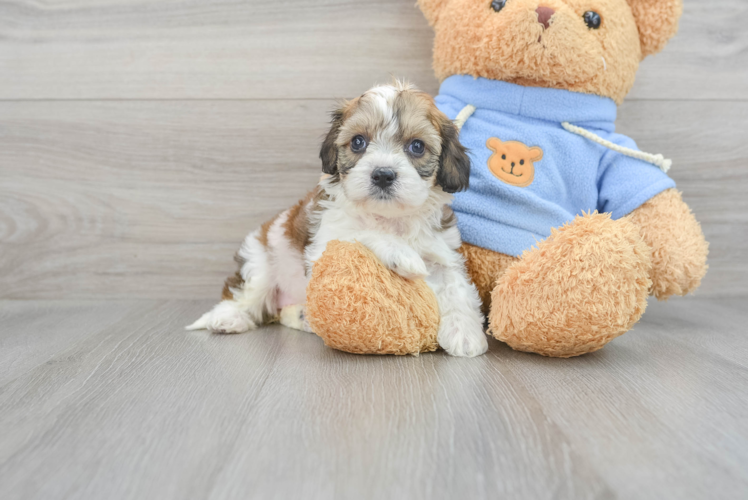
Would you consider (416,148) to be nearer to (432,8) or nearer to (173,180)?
(432,8)

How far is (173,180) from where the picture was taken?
91.2 inches

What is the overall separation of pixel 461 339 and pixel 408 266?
10.0 inches

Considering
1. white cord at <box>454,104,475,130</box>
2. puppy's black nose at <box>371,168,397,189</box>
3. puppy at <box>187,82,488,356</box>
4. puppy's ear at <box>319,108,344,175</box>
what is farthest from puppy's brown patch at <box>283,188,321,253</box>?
white cord at <box>454,104,475,130</box>

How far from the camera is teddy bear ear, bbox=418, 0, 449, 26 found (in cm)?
196

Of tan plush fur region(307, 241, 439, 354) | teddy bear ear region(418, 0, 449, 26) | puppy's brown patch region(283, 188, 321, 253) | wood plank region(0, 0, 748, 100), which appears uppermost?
teddy bear ear region(418, 0, 449, 26)

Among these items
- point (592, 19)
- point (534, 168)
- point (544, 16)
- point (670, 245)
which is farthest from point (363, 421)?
point (592, 19)

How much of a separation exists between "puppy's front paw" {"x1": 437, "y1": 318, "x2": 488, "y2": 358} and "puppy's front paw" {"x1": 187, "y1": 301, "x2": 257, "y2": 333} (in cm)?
71

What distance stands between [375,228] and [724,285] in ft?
5.50

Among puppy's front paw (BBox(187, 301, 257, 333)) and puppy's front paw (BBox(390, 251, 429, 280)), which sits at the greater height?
puppy's front paw (BBox(390, 251, 429, 280))

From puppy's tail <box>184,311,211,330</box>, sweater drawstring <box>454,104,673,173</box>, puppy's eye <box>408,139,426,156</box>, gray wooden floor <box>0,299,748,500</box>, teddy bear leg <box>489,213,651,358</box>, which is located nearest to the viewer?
gray wooden floor <box>0,299,748,500</box>

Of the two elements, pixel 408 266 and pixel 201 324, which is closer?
pixel 408 266

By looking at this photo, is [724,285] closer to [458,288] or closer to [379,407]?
[458,288]

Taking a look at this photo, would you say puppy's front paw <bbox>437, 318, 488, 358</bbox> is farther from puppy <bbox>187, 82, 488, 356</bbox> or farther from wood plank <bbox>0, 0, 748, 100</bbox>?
wood plank <bbox>0, 0, 748, 100</bbox>

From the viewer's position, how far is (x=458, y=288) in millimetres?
1635
